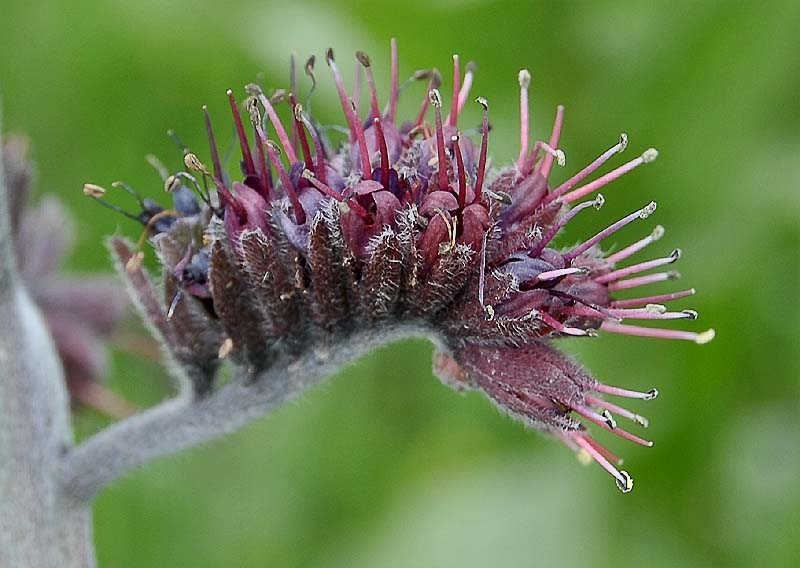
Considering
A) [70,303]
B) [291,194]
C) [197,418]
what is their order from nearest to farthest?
[291,194] < [197,418] < [70,303]

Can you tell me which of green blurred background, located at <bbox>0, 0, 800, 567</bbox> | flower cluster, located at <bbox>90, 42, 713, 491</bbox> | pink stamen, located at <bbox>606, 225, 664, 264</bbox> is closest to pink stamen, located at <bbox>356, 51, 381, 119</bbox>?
flower cluster, located at <bbox>90, 42, 713, 491</bbox>

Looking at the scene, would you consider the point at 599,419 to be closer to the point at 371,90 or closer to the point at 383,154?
the point at 383,154

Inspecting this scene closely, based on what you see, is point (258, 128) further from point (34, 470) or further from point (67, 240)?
point (67, 240)

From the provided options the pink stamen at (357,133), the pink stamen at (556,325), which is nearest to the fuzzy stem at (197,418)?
the pink stamen at (556,325)

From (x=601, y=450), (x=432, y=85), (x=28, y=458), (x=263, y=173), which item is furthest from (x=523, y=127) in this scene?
(x=28, y=458)

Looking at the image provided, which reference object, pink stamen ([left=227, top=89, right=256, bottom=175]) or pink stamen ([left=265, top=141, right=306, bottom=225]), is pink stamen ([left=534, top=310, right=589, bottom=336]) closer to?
pink stamen ([left=265, top=141, right=306, bottom=225])

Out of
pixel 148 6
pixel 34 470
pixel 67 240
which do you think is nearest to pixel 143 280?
pixel 34 470

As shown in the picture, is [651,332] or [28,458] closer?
[651,332]
